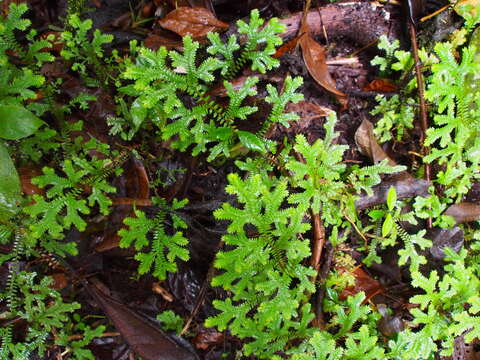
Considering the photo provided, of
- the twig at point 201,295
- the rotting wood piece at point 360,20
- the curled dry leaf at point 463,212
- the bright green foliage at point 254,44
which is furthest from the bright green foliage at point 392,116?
the twig at point 201,295

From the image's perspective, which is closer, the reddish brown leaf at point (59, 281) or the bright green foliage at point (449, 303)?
the bright green foliage at point (449, 303)

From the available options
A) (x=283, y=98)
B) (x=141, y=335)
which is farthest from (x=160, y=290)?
(x=283, y=98)

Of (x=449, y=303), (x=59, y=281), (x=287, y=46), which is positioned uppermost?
(x=287, y=46)

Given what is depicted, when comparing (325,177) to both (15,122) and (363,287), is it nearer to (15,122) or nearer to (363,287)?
(363,287)

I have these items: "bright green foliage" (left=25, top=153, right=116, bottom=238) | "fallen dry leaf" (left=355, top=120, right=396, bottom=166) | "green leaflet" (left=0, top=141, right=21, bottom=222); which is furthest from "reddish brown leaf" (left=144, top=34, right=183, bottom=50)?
"fallen dry leaf" (left=355, top=120, right=396, bottom=166)

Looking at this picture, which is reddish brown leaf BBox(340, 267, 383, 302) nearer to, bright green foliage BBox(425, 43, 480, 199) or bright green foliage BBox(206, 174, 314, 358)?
bright green foliage BBox(206, 174, 314, 358)

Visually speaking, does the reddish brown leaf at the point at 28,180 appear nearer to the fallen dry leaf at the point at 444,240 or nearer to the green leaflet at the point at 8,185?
the green leaflet at the point at 8,185
